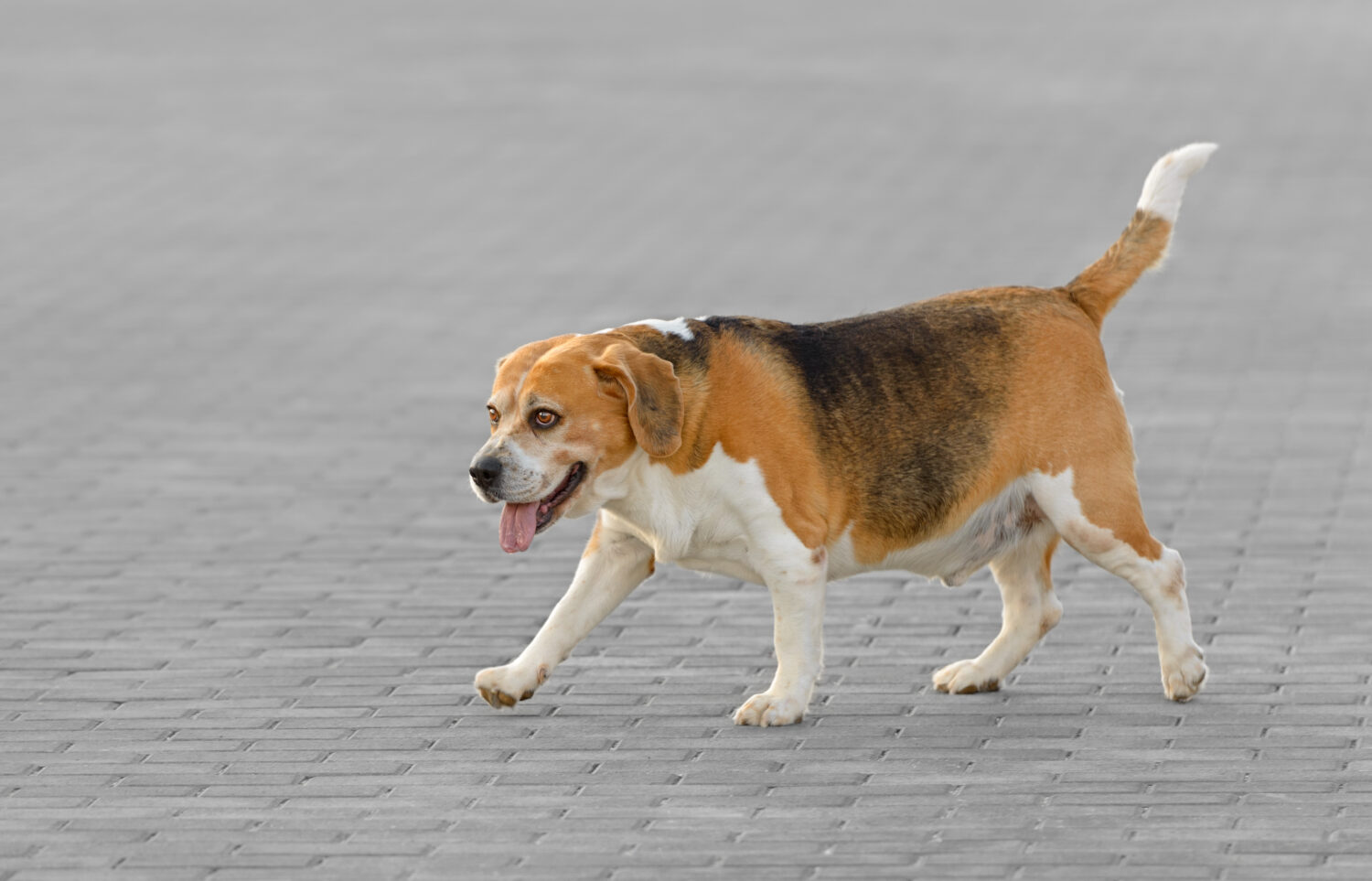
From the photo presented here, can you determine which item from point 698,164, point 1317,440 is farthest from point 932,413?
point 698,164

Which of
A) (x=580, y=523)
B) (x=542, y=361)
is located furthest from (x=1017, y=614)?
(x=580, y=523)

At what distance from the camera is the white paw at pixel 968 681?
24.0 ft

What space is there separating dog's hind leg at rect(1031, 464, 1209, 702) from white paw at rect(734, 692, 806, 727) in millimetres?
941

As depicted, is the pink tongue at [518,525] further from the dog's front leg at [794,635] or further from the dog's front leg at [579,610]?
the dog's front leg at [794,635]

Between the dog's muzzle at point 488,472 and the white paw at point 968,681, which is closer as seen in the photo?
the dog's muzzle at point 488,472

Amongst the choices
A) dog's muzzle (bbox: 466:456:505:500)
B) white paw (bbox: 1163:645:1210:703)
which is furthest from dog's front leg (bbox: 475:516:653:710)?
white paw (bbox: 1163:645:1210:703)

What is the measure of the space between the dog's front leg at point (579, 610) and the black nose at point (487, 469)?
71 centimetres

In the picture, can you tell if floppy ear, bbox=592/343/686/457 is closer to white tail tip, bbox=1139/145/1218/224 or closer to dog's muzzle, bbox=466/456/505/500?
dog's muzzle, bbox=466/456/505/500

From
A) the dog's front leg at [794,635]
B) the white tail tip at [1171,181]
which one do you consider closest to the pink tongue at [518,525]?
the dog's front leg at [794,635]

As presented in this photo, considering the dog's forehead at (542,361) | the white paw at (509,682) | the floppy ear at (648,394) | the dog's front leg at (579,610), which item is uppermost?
the dog's forehead at (542,361)

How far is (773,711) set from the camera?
691 centimetres

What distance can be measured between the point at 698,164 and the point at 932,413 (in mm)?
14152

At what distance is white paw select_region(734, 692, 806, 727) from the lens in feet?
22.7

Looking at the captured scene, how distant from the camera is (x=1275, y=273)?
15.9 meters
